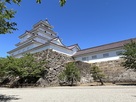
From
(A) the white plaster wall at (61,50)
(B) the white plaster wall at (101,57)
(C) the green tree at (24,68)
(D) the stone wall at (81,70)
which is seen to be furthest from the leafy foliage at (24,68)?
(B) the white plaster wall at (101,57)

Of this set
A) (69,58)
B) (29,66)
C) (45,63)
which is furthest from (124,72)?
(29,66)

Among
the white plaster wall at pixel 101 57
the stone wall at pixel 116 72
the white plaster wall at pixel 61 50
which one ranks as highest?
the white plaster wall at pixel 61 50

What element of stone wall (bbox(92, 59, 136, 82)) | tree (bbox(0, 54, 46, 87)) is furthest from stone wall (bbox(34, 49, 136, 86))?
tree (bbox(0, 54, 46, 87))

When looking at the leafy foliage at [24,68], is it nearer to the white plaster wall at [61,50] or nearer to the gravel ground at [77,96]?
the white plaster wall at [61,50]

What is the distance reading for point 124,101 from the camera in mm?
6164

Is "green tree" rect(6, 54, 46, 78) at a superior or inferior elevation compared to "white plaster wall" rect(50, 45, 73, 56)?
inferior

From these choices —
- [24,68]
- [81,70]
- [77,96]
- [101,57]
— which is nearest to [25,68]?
[24,68]

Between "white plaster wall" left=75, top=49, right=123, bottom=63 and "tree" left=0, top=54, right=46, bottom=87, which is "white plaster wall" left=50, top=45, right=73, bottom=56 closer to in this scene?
"white plaster wall" left=75, top=49, right=123, bottom=63

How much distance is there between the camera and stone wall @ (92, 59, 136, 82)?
19827 millimetres

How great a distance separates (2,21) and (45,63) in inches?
538

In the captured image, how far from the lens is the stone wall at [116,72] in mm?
19827

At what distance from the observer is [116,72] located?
21625 mm

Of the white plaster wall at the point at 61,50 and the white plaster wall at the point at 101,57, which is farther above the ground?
the white plaster wall at the point at 61,50

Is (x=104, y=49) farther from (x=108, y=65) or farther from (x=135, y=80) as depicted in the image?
(x=135, y=80)
